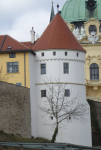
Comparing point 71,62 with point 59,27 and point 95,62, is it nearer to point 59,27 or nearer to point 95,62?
point 59,27

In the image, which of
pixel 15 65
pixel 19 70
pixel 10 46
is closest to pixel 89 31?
pixel 10 46

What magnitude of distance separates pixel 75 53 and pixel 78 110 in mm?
6385

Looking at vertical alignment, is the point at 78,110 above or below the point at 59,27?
below

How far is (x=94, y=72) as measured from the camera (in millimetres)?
76688

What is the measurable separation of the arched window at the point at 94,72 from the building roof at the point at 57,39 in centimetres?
2244

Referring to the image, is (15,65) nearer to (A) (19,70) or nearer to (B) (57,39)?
(A) (19,70)

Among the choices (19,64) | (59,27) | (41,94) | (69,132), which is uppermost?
(59,27)

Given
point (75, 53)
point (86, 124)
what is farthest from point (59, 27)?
point (86, 124)

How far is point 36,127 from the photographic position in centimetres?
5100

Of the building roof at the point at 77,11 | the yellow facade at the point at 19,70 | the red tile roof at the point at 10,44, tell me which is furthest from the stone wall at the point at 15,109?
the building roof at the point at 77,11

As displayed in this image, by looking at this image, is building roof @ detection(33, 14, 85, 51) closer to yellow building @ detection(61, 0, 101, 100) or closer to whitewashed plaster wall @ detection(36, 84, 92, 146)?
whitewashed plaster wall @ detection(36, 84, 92, 146)

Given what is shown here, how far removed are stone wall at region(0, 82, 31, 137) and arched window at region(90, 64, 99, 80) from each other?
93.9 ft

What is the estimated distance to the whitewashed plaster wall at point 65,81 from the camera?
51.0 m

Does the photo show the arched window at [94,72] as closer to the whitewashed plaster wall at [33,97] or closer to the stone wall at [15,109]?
the whitewashed plaster wall at [33,97]
